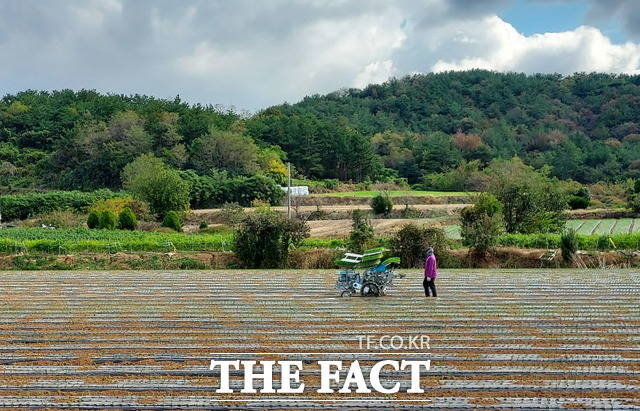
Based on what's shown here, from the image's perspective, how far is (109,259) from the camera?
19469 mm

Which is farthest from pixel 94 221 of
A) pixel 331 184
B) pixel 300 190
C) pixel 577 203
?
pixel 331 184

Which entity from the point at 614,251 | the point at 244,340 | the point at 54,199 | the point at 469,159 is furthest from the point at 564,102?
the point at 244,340

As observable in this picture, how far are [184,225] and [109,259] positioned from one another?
44.8 ft

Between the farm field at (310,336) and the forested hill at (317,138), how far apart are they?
98.8ft

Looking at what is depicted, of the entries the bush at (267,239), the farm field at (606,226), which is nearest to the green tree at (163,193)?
the bush at (267,239)

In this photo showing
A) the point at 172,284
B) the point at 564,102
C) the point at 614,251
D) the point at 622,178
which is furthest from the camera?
the point at 564,102

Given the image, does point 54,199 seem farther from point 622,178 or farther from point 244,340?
point 622,178

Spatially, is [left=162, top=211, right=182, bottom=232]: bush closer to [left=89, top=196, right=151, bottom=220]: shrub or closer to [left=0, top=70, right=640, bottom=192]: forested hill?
[left=89, top=196, right=151, bottom=220]: shrub

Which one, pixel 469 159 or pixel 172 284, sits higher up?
pixel 469 159

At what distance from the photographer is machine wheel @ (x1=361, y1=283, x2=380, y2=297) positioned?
41.1ft

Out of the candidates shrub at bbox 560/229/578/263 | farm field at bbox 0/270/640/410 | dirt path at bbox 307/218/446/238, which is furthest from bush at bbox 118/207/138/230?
shrub at bbox 560/229/578/263

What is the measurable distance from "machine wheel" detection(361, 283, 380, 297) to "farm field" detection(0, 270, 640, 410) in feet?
0.62

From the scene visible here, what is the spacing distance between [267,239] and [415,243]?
383cm

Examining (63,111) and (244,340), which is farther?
(63,111)
